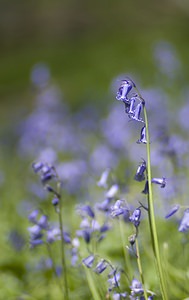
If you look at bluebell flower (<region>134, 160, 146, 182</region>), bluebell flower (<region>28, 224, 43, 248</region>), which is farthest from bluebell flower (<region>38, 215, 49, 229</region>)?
bluebell flower (<region>134, 160, 146, 182</region>)

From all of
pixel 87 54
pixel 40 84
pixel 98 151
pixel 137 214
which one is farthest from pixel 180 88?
pixel 87 54

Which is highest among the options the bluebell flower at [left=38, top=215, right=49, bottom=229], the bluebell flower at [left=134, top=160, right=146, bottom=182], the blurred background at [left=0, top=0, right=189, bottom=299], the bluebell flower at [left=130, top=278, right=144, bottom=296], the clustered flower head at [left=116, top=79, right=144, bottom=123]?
the blurred background at [left=0, top=0, right=189, bottom=299]

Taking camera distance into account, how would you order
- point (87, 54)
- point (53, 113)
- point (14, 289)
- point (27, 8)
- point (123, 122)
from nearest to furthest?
point (14, 289)
point (123, 122)
point (53, 113)
point (87, 54)
point (27, 8)

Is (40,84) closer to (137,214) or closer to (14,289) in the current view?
(14,289)

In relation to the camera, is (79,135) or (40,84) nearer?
(40,84)

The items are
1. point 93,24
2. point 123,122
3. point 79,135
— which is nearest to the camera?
point 123,122

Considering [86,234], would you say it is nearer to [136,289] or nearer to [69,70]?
[136,289]

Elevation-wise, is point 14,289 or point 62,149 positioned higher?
point 62,149

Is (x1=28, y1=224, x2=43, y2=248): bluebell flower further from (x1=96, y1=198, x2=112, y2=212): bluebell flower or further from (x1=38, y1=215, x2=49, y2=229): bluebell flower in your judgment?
(x1=96, y1=198, x2=112, y2=212): bluebell flower
